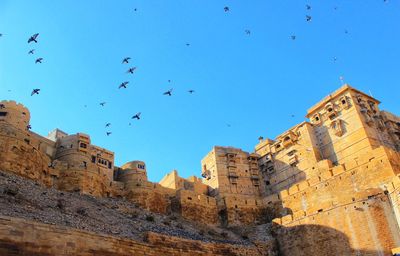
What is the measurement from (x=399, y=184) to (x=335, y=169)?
842cm

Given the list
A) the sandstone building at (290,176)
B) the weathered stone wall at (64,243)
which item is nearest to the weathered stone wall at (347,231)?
the sandstone building at (290,176)

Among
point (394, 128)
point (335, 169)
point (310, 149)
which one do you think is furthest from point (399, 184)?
point (394, 128)

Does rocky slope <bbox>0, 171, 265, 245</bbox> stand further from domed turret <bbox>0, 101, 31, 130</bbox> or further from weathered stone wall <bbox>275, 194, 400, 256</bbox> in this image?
domed turret <bbox>0, 101, 31, 130</bbox>

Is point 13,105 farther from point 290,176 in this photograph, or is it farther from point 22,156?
point 290,176

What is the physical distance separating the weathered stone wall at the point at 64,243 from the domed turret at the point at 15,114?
68.4ft

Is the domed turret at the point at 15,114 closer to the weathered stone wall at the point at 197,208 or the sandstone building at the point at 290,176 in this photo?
the sandstone building at the point at 290,176

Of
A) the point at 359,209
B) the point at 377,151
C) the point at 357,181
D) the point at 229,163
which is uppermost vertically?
the point at 229,163

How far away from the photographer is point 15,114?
35.6 metres

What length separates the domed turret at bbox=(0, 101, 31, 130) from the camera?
115 ft

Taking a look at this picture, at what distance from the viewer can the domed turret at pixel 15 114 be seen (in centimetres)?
3500

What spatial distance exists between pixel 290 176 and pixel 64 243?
1375 inches

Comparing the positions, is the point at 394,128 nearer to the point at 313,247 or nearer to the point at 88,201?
the point at 313,247

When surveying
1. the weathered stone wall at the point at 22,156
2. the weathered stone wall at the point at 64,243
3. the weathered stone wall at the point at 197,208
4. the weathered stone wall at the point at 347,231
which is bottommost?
the weathered stone wall at the point at 64,243

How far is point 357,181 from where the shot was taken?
3028cm
